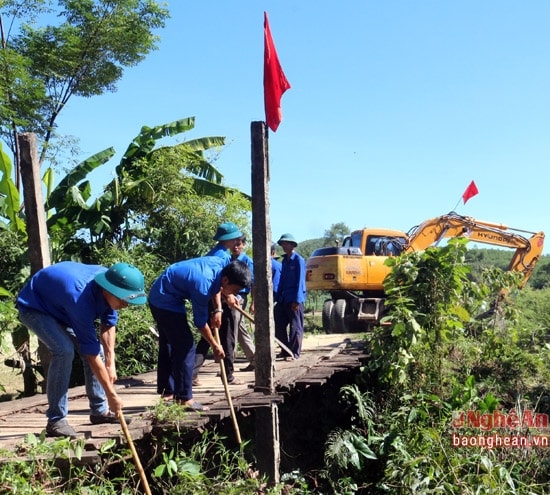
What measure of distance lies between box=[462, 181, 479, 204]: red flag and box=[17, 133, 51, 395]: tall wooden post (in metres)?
10.7

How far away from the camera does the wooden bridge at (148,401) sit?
14.4 ft

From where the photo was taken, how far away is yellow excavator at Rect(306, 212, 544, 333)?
14969mm

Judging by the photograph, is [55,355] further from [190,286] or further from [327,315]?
[327,315]

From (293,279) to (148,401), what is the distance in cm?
290

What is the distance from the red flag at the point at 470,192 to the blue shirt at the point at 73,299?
11.4 metres

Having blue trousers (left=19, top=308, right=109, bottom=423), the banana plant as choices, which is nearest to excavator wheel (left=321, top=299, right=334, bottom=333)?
the banana plant

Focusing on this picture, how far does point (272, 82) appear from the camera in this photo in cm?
582

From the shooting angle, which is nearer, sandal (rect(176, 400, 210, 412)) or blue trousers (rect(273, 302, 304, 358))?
sandal (rect(176, 400, 210, 412))

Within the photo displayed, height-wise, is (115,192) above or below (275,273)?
above

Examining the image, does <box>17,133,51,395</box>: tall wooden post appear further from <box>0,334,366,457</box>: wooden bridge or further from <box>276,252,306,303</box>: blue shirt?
<box>276,252,306,303</box>: blue shirt

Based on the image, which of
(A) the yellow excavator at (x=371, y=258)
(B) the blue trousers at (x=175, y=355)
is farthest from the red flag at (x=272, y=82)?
(A) the yellow excavator at (x=371, y=258)

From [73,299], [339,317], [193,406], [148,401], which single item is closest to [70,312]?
[73,299]

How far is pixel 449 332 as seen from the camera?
768cm

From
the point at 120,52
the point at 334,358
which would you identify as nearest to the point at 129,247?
the point at 334,358
